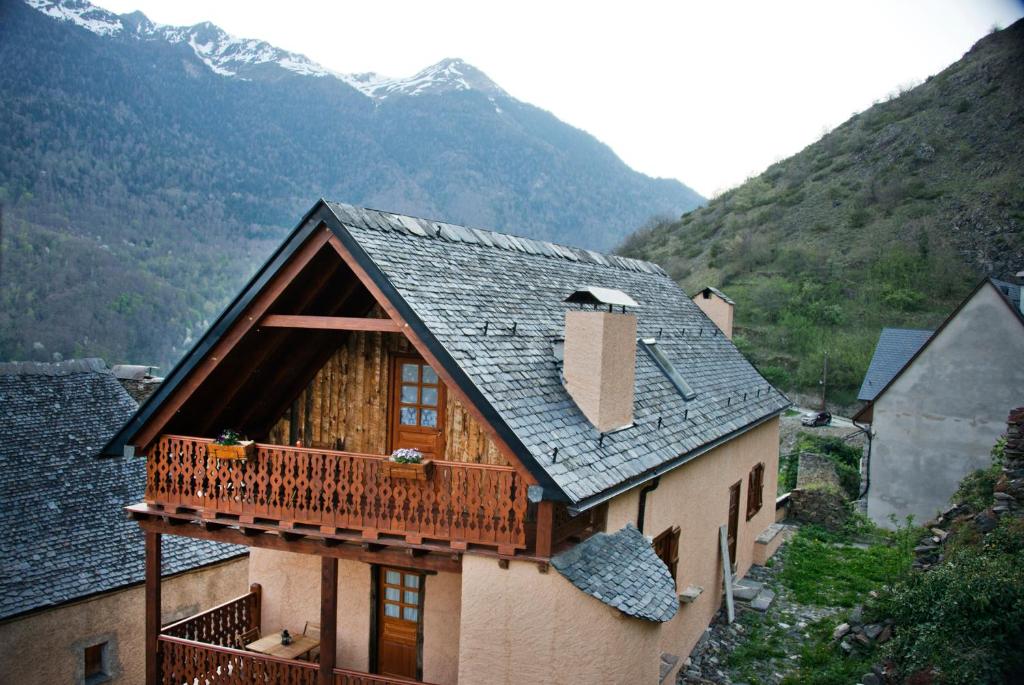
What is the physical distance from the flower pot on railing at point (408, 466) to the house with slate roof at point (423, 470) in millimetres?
130

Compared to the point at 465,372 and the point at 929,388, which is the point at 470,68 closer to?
the point at 929,388

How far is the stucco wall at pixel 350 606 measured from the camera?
34.7 ft

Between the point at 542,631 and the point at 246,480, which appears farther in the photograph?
the point at 246,480

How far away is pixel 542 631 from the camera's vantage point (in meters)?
8.31

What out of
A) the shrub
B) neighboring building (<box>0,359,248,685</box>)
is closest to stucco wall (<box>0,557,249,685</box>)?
neighboring building (<box>0,359,248,685</box>)

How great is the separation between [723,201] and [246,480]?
68.0 m

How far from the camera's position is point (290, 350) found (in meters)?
10.6

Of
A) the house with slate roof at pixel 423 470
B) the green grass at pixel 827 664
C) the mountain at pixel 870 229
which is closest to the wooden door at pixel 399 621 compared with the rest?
the house with slate roof at pixel 423 470

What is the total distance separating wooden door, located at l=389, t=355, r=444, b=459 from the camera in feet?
33.3

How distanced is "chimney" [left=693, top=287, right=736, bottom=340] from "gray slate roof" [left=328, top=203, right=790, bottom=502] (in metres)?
4.96

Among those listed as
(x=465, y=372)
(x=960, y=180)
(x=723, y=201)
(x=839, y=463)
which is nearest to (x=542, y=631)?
(x=465, y=372)

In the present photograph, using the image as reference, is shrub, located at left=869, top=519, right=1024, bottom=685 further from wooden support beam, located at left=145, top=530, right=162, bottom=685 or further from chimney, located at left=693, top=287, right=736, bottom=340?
chimney, located at left=693, top=287, right=736, bottom=340

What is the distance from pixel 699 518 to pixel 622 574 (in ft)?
17.2

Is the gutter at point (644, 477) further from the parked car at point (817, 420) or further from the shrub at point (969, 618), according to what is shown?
the parked car at point (817, 420)
